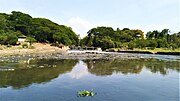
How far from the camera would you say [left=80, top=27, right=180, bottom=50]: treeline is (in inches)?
4116

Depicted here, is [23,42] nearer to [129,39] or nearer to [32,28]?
[32,28]

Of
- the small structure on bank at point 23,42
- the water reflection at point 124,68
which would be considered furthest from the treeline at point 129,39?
the water reflection at point 124,68

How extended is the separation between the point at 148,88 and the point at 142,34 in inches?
4738

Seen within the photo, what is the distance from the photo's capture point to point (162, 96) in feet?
57.6

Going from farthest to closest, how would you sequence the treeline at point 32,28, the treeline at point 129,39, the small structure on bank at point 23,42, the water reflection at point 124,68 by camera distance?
the treeline at point 32,28, the treeline at point 129,39, the small structure on bank at point 23,42, the water reflection at point 124,68

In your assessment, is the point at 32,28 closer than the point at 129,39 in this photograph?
Yes

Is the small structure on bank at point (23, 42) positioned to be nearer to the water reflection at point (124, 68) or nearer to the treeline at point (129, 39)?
the treeline at point (129, 39)

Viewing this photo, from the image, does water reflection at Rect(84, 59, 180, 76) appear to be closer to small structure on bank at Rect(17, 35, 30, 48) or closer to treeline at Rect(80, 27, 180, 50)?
small structure on bank at Rect(17, 35, 30, 48)

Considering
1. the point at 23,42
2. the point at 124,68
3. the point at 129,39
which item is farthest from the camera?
the point at 129,39

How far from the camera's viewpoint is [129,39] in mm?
132125

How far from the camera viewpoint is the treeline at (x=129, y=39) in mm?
104544

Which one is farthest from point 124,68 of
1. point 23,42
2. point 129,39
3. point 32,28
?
point 129,39

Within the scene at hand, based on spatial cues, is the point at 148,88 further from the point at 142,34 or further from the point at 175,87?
the point at 142,34

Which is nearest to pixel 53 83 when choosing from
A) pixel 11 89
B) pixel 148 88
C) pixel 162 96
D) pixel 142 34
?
pixel 11 89
